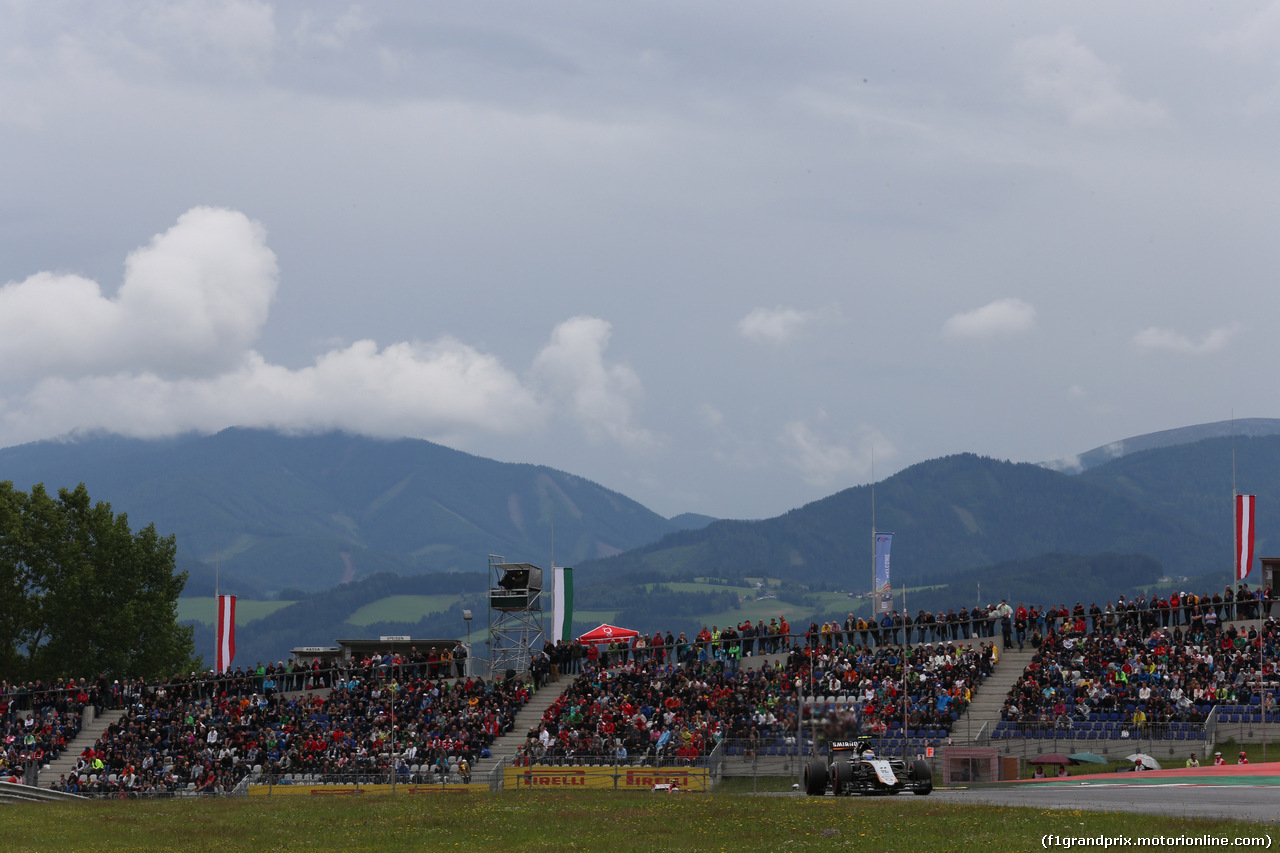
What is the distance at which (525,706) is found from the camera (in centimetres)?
6600

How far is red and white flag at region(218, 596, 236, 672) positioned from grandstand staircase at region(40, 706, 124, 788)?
12947mm

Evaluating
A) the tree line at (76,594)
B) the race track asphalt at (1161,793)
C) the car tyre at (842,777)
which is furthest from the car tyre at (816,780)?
the tree line at (76,594)

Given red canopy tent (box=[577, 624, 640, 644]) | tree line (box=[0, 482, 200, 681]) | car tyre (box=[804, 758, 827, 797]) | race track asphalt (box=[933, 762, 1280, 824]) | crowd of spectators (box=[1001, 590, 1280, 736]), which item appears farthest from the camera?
tree line (box=[0, 482, 200, 681])

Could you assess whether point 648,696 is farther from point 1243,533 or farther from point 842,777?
point 1243,533

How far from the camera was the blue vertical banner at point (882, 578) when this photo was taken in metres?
80.1

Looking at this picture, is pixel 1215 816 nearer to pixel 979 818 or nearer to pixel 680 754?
pixel 979 818

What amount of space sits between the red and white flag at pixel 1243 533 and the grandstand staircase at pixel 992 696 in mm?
12900

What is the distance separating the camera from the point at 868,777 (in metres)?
40.5

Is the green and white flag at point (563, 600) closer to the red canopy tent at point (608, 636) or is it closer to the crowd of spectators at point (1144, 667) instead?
the red canopy tent at point (608, 636)

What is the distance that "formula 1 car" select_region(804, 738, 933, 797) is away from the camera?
40.4 m

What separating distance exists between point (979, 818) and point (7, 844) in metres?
22.9

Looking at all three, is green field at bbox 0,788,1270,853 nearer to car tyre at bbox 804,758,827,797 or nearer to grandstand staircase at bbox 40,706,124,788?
car tyre at bbox 804,758,827,797

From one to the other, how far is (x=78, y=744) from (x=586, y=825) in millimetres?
41918

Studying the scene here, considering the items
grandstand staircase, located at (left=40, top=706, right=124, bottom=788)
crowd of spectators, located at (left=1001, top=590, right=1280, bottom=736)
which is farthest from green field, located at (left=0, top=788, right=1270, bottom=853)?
grandstand staircase, located at (left=40, top=706, right=124, bottom=788)
